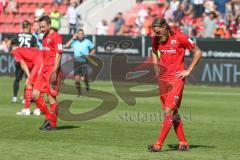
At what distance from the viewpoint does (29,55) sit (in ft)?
61.7

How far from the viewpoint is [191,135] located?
1463 centimetres

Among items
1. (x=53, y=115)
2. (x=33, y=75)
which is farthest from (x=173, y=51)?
(x=33, y=75)

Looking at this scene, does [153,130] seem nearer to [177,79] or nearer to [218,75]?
[177,79]

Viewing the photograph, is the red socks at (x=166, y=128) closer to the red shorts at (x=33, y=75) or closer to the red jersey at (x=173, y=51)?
the red jersey at (x=173, y=51)

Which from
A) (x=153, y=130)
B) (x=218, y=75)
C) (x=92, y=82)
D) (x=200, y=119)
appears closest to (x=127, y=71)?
(x=92, y=82)

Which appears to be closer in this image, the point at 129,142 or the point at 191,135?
the point at 129,142

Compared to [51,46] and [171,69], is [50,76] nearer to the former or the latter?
[51,46]

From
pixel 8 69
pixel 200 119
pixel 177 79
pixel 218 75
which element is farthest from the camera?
pixel 8 69

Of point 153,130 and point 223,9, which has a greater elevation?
point 223,9

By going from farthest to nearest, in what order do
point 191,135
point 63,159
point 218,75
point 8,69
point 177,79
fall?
point 8,69
point 218,75
point 191,135
point 177,79
point 63,159

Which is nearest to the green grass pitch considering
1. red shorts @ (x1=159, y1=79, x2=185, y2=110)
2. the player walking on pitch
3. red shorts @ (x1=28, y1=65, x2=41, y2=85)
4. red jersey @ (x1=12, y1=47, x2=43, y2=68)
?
red shorts @ (x1=159, y1=79, x2=185, y2=110)

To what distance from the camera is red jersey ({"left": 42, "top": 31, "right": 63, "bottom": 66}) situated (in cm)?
1504

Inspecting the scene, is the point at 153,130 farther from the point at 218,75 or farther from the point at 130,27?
the point at 130,27

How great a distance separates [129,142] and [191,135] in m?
1.77
